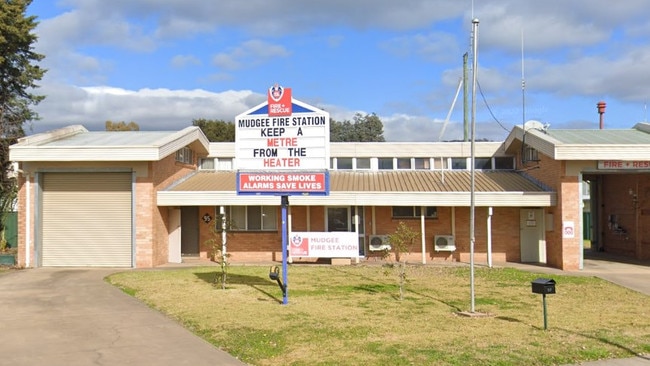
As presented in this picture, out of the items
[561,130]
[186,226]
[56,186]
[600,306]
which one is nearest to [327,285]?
[600,306]

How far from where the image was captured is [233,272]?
18.9 metres

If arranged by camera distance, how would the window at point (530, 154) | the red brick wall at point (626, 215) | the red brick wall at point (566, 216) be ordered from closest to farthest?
1. the red brick wall at point (566, 216)
2. the window at point (530, 154)
3. the red brick wall at point (626, 215)

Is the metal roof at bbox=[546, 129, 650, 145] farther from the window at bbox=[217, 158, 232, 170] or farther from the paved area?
the window at bbox=[217, 158, 232, 170]

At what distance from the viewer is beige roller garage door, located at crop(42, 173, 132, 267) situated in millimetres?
20828

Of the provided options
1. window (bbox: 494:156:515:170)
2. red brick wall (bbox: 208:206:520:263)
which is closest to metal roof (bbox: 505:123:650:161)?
window (bbox: 494:156:515:170)

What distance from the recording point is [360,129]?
232 ft

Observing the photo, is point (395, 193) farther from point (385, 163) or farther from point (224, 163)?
point (224, 163)

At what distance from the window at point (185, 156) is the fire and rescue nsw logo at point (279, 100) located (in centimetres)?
1098

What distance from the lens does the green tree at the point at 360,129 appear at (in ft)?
229

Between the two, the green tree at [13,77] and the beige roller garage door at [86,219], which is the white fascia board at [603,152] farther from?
the green tree at [13,77]

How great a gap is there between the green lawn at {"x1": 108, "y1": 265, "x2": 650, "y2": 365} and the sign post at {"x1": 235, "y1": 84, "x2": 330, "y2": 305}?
2.03 meters

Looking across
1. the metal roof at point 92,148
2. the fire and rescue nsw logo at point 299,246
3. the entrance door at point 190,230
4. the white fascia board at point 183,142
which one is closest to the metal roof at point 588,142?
the fire and rescue nsw logo at point 299,246

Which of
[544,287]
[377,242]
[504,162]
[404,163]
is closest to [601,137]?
[504,162]

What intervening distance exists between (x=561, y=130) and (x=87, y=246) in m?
19.4
